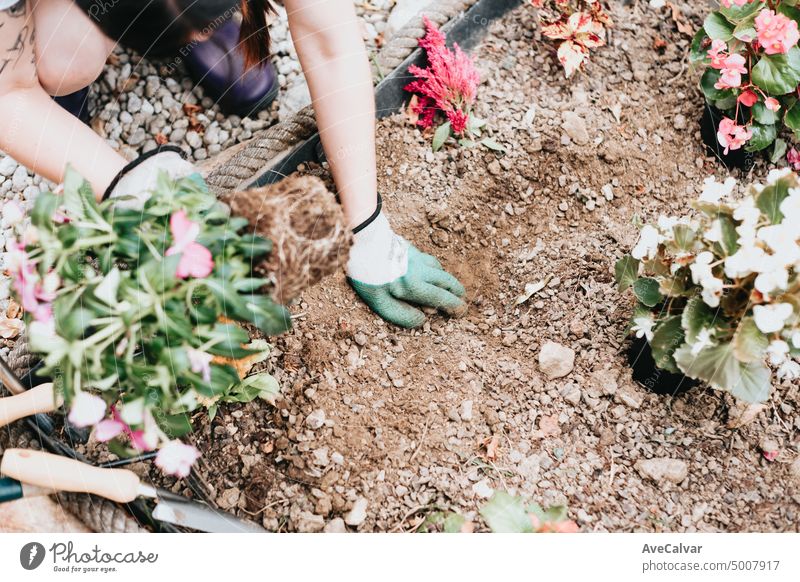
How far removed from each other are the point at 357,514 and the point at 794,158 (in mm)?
1379

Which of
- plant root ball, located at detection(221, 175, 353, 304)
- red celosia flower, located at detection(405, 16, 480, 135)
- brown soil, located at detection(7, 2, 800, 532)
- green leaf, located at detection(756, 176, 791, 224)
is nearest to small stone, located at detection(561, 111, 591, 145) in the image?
brown soil, located at detection(7, 2, 800, 532)

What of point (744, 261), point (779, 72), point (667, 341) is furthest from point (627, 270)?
point (779, 72)

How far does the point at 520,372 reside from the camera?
4.18 feet

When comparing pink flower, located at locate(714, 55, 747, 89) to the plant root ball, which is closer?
the plant root ball

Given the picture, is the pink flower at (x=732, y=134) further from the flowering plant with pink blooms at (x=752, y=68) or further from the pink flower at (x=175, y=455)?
the pink flower at (x=175, y=455)

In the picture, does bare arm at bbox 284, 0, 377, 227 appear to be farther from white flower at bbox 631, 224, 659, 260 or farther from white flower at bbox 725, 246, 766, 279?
white flower at bbox 725, 246, 766, 279

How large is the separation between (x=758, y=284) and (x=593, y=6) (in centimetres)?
104

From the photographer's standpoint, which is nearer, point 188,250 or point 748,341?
point 188,250

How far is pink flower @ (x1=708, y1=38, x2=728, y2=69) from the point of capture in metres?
1.30

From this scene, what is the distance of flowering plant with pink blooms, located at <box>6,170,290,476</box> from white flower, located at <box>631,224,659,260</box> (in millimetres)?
683

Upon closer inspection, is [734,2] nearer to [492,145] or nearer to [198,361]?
[492,145]

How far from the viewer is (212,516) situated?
41.0 inches
